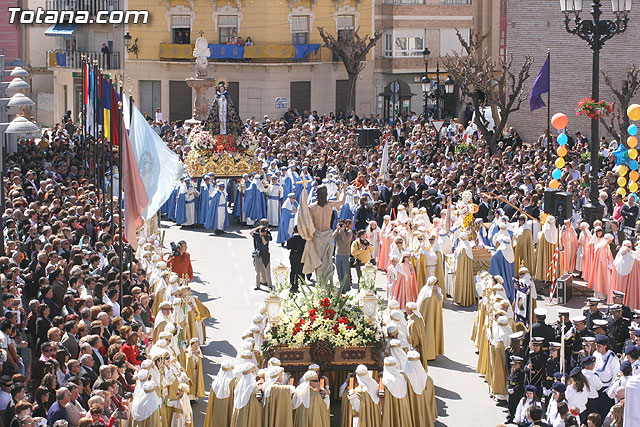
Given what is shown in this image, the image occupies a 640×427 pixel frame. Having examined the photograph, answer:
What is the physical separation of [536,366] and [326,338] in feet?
8.67

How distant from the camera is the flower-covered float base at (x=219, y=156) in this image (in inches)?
1176

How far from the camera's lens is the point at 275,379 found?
39.2 ft

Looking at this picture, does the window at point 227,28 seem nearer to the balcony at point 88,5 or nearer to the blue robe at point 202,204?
the balcony at point 88,5

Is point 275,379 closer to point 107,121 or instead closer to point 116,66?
point 107,121

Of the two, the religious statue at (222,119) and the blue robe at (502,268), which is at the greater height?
the religious statue at (222,119)

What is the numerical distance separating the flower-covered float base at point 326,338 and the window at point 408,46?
37802 millimetres

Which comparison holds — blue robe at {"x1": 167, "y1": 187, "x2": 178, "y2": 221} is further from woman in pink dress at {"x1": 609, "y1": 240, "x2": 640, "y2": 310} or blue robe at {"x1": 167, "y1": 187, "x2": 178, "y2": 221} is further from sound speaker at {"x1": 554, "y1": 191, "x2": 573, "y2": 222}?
woman in pink dress at {"x1": 609, "y1": 240, "x2": 640, "y2": 310}

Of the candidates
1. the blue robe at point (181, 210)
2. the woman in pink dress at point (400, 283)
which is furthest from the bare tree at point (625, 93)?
the woman in pink dress at point (400, 283)

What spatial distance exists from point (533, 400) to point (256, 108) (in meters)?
39.7

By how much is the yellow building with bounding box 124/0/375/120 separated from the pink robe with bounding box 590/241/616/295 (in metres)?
31.8

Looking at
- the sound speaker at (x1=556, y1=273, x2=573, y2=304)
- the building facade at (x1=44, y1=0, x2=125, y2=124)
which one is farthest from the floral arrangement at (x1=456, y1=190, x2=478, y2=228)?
the building facade at (x1=44, y1=0, x2=125, y2=124)

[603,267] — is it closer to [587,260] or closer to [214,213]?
[587,260]

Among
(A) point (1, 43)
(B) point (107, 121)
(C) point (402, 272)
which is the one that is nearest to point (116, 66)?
(A) point (1, 43)

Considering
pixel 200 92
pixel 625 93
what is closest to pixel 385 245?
pixel 625 93
